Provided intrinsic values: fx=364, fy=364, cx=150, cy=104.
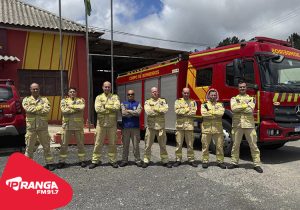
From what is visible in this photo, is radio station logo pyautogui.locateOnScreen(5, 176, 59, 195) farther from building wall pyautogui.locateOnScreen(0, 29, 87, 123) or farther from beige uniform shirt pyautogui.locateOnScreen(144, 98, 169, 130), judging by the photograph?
building wall pyautogui.locateOnScreen(0, 29, 87, 123)

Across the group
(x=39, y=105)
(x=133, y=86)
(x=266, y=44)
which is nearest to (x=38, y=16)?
(x=133, y=86)

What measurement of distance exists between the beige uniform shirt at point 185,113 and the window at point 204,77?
1.82 metres

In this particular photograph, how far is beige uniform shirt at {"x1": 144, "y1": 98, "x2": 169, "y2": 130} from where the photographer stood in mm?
7637

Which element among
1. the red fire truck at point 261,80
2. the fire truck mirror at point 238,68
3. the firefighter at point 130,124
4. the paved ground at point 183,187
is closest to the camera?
the paved ground at point 183,187

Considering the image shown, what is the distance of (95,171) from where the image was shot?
7117 millimetres

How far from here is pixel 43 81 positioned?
1491 centimetres

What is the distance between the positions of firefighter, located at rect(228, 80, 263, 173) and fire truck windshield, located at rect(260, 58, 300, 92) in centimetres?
84

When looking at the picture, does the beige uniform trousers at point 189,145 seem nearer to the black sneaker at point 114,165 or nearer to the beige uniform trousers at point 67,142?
the black sneaker at point 114,165

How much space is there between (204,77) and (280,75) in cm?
201

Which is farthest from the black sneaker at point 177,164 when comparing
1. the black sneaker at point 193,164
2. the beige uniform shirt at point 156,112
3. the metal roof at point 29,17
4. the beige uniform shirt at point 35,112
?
the metal roof at point 29,17

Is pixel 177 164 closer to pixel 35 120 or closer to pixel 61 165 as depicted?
pixel 61 165

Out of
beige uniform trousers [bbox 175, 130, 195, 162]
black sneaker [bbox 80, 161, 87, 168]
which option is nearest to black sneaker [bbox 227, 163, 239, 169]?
beige uniform trousers [bbox 175, 130, 195, 162]

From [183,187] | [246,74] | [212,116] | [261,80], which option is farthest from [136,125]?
[261,80]

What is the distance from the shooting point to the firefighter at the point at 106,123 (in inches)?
295
